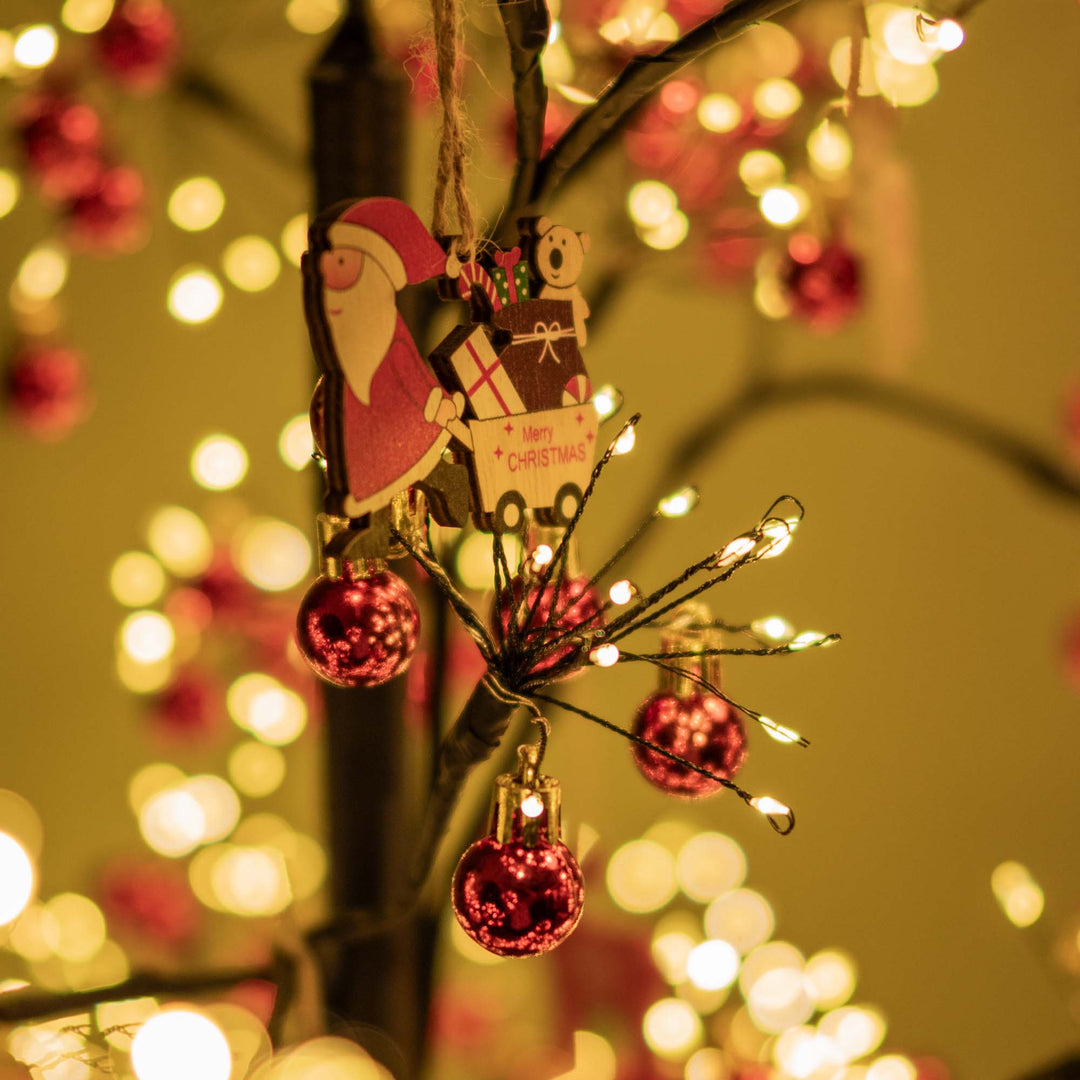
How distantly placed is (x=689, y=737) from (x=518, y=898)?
0.45 ft

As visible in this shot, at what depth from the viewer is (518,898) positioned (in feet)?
1.69

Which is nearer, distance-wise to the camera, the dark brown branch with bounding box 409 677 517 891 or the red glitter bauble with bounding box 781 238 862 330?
the dark brown branch with bounding box 409 677 517 891

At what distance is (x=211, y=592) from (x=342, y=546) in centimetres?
79

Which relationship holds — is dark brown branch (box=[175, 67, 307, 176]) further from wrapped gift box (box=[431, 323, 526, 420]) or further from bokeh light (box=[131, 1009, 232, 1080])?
bokeh light (box=[131, 1009, 232, 1080])

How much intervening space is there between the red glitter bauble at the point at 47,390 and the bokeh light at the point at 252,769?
1.33ft

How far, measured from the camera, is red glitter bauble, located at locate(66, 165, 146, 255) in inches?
43.2

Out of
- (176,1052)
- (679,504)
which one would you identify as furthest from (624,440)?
(176,1052)

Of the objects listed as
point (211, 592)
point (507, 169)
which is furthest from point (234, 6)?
point (211, 592)

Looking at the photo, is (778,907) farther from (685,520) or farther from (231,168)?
(231,168)

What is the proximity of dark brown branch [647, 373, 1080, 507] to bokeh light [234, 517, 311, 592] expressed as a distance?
39cm

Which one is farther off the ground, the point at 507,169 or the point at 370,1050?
the point at 507,169

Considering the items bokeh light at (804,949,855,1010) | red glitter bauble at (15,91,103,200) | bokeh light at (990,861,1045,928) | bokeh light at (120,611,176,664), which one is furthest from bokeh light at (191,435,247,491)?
bokeh light at (990,861,1045,928)

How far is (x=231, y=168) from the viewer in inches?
44.8

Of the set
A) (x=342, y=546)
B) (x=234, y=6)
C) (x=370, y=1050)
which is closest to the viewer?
(x=342, y=546)
